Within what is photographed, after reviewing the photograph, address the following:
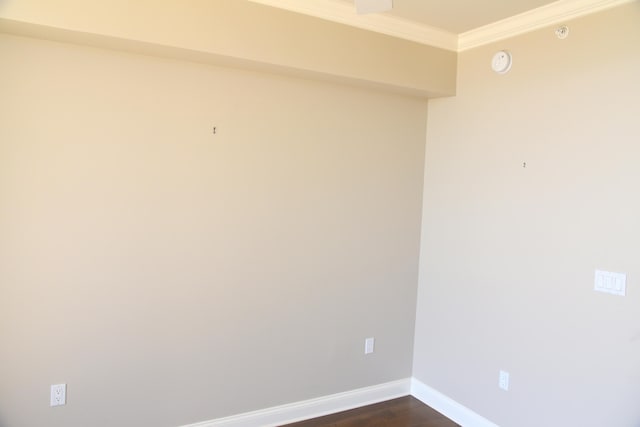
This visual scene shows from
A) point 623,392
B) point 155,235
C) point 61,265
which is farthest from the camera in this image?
point 155,235

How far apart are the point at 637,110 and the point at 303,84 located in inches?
72.2

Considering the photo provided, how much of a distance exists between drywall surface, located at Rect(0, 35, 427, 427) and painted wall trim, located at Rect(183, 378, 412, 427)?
0.19 ft

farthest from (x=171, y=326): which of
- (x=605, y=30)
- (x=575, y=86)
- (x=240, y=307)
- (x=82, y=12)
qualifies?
(x=605, y=30)

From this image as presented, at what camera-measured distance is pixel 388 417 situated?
3057 mm

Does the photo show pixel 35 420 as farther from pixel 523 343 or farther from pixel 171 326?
pixel 523 343

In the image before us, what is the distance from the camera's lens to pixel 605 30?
2215 millimetres

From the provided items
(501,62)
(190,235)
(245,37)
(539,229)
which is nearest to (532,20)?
(501,62)

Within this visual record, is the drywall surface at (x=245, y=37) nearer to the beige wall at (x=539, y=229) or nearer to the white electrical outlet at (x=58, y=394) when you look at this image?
the beige wall at (x=539, y=229)

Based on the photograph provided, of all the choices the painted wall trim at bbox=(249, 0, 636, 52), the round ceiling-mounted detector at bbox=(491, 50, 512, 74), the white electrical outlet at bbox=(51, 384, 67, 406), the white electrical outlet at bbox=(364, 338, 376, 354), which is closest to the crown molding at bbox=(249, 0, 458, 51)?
the painted wall trim at bbox=(249, 0, 636, 52)

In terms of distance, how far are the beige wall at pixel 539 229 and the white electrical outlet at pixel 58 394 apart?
7.90ft

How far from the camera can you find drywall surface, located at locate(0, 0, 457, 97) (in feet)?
6.47

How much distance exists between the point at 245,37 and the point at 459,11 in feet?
4.21

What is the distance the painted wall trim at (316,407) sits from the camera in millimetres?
2760

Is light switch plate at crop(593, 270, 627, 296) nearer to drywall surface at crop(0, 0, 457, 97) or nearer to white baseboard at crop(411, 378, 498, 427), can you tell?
white baseboard at crop(411, 378, 498, 427)
